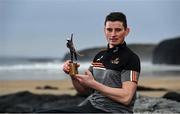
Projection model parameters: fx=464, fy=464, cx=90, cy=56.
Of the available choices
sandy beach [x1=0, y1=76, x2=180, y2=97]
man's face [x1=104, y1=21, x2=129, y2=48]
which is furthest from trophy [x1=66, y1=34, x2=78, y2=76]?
sandy beach [x1=0, y1=76, x2=180, y2=97]

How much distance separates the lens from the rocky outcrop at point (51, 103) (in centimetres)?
419

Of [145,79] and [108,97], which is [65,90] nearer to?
[145,79]

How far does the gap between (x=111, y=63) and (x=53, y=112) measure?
252mm

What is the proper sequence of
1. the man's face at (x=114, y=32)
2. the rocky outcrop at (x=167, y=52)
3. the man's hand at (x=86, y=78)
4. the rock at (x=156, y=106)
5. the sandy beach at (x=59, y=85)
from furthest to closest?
the sandy beach at (x=59, y=85) → the rocky outcrop at (x=167, y=52) → the rock at (x=156, y=106) → the man's face at (x=114, y=32) → the man's hand at (x=86, y=78)

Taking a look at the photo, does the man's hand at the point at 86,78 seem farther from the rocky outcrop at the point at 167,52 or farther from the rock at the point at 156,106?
the rocky outcrop at the point at 167,52

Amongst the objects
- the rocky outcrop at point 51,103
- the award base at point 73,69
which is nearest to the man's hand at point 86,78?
the award base at point 73,69

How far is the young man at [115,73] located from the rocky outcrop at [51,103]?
8.32 feet

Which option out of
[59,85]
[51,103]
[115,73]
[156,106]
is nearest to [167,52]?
[59,85]

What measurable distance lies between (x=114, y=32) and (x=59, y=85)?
20.1 feet

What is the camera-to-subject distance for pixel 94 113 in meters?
1.57

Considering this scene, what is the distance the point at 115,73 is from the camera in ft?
5.06

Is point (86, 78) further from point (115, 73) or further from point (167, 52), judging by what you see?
point (167, 52)

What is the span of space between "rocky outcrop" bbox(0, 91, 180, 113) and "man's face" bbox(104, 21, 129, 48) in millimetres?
2572

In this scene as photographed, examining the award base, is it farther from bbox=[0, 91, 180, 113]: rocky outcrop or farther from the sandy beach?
the sandy beach
